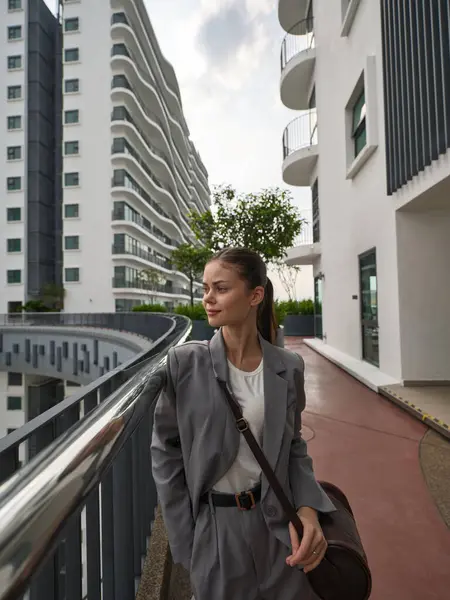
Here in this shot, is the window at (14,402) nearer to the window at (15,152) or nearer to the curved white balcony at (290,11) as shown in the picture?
the window at (15,152)

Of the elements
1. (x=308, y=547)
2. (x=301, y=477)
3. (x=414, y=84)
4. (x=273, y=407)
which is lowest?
(x=308, y=547)

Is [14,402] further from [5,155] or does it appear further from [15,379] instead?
[5,155]

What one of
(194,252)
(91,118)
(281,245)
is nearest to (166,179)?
(91,118)

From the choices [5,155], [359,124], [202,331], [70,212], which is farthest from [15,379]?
[359,124]

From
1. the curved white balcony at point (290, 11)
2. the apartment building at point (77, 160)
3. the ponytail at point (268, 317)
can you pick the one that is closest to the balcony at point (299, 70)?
the curved white balcony at point (290, 11)

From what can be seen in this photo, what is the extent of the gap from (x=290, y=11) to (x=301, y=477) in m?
20.9

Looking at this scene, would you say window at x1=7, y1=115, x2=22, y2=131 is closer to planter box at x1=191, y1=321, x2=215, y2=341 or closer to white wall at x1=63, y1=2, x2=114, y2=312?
white wall at x1=63, y1=2, x2=114, y2=312

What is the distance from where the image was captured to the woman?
124cm

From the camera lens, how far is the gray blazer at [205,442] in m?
1.24

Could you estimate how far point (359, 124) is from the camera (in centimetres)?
927

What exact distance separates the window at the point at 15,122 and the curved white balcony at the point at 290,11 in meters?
36.4

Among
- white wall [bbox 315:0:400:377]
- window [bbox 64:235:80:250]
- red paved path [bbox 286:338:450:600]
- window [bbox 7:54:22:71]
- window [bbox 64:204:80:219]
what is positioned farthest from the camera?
window [bbox 7:54:22:71]

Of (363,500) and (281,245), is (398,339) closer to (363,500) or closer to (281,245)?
(363,500)

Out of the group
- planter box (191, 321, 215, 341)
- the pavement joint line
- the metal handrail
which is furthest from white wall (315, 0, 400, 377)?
the metal handrail
